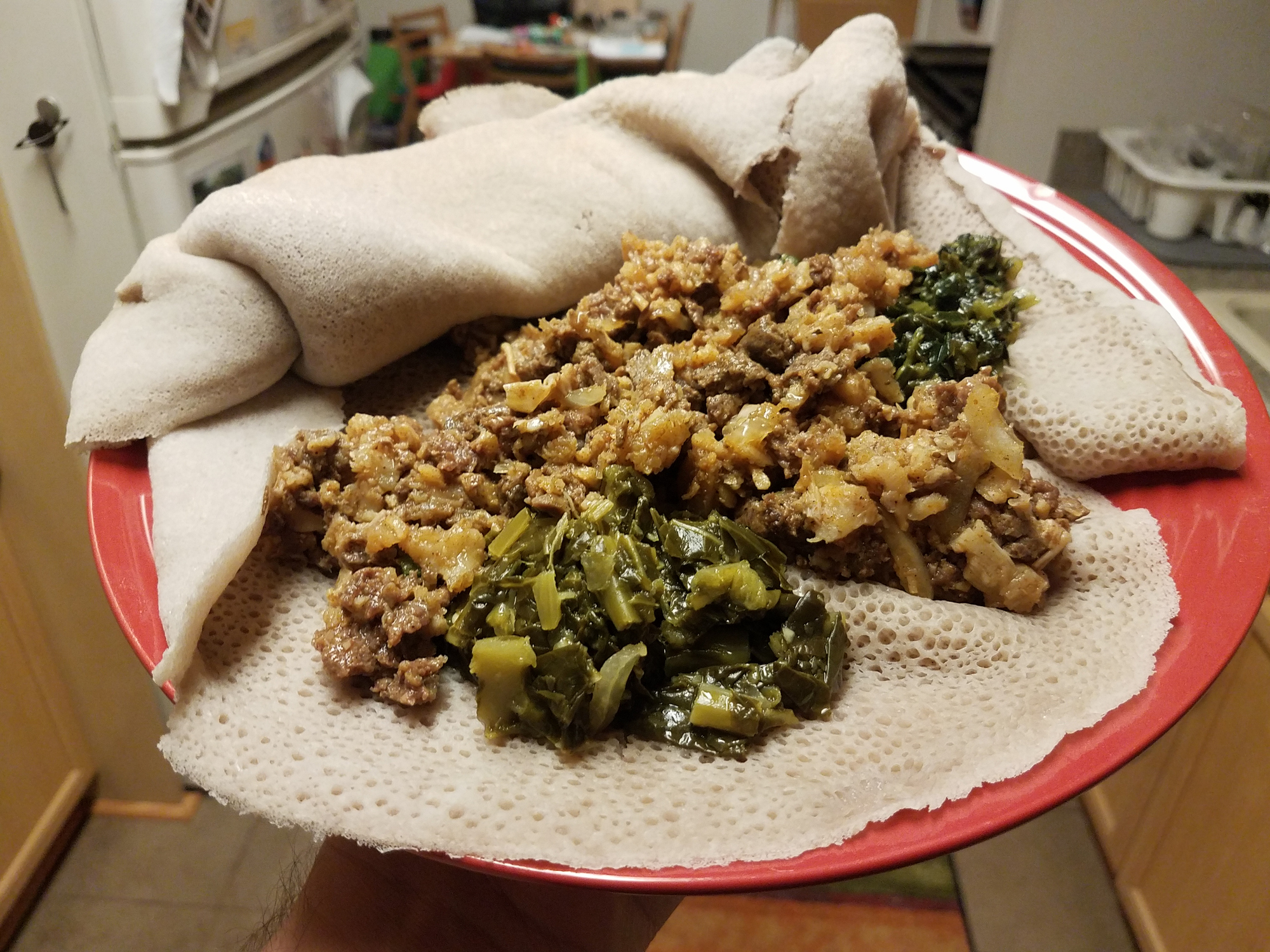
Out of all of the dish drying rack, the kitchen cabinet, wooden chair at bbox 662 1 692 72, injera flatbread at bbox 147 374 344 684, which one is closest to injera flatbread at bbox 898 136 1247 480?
the kitchen cabinet

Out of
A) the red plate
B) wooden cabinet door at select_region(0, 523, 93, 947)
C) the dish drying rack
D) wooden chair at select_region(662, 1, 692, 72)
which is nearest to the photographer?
the red plate

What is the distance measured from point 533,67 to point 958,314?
430 centimetres

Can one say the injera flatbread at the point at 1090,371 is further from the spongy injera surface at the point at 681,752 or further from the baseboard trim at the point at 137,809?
the baseboard trim at the point at 137,809

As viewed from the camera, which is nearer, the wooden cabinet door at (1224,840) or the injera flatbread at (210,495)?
the injera flatbread at (210,495)

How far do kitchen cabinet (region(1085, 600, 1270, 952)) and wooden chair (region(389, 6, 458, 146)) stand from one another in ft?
11.5

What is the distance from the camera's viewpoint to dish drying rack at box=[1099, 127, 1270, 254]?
1.94 m

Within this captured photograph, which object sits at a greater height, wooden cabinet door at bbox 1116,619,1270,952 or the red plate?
the red plate

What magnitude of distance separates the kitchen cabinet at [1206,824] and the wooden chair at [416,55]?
138 inches

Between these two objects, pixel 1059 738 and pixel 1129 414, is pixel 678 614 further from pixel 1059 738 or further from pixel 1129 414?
pixel 1129 414

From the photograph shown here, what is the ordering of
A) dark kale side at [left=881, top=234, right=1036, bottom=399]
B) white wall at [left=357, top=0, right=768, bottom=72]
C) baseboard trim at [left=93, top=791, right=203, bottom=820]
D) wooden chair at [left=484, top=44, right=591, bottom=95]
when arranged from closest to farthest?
dark kale side at [left=881, top=234, right=1036, bottom=399]
baseboard trim at [left=93, top=791, right=203, bottom=820]
wooden chair at [left=484, top=44, right=591, bottom=95]
white wall at [left=357, top=0, right=768, bottom=72]

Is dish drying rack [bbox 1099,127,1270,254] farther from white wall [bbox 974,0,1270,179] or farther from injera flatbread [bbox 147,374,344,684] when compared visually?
injera flatbread [bbox 147,374,344,684]

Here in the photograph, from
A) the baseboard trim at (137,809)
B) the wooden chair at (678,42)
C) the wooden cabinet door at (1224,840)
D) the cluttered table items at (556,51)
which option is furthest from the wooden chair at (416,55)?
the wooden cabinet door at (1224,840)

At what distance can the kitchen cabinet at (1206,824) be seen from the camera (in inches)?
59.8

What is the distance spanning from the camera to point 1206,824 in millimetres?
1660
